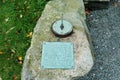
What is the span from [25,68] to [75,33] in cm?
105

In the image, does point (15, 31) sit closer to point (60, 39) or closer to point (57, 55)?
point (60, 39)

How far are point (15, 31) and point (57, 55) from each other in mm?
1923

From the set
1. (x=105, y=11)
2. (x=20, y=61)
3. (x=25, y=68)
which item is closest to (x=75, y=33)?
(x=25, y=68)

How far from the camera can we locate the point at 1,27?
6215 millimetres

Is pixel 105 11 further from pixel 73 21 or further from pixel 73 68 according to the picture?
pixel 73 68

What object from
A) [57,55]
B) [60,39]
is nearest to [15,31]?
[60,39]

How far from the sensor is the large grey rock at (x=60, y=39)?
4398 millimetres

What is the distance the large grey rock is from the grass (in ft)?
2.67

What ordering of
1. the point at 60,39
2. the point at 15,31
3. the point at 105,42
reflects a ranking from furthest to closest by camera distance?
1. the point at 15,31
2. the point at 105,42
3. the point at 60,39

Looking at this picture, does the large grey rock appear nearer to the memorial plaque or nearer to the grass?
the memorial plaque

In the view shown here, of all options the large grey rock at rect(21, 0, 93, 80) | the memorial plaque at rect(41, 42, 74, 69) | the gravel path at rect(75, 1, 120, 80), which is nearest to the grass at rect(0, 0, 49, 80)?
the large grey rock at rect(21, 0, 93, 80)

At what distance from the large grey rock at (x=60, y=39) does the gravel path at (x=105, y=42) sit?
78 centimetres

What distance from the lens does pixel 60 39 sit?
15.4 ft

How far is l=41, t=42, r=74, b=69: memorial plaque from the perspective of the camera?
4445 millimetres
